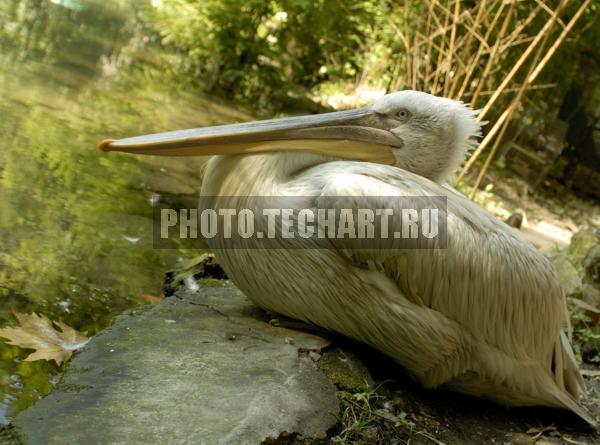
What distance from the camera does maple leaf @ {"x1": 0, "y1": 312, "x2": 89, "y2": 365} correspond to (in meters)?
2.44

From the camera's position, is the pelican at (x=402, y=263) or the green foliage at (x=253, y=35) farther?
the green foliage at (x=253, y=35)

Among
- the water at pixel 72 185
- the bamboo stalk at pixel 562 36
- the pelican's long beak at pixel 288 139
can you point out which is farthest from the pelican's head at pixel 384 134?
the bamboo stalk at pixel 562 36

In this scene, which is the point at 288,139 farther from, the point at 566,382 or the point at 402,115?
the point at 566,382

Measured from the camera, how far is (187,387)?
212 cm

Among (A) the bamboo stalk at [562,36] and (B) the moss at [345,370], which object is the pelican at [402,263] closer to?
(B) the moss at [345,370]

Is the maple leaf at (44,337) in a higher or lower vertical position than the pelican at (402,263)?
lower

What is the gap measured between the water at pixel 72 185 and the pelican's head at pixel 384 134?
0.93 meters

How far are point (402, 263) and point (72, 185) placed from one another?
8.26 ft

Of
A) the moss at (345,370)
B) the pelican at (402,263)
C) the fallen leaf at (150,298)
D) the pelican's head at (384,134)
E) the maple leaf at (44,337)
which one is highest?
the pelican's head at (384,134)

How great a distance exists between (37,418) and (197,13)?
11.0 m

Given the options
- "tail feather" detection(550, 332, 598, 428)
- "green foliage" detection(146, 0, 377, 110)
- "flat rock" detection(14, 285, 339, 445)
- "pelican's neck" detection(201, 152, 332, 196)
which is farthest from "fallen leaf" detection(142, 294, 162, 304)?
"green foliage" detection(146, 0, 377, 110)

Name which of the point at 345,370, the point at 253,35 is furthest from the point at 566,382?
the point at 253,35

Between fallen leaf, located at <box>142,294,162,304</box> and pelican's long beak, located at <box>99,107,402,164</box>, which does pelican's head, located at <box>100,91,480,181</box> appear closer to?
pelican's long beak, located at <box>99,107,402,164</box>

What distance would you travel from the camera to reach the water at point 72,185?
9.45 feet
